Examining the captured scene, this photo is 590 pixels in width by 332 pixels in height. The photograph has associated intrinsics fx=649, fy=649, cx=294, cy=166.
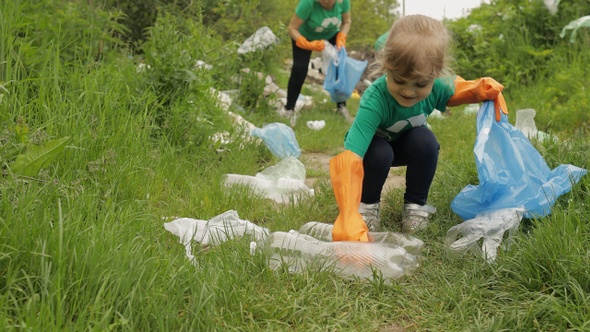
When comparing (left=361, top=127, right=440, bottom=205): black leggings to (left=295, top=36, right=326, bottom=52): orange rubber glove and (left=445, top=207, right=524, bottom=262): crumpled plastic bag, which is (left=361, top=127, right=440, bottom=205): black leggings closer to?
(left=445, top=207, right=524, bottom=262): crumpled plastic bag

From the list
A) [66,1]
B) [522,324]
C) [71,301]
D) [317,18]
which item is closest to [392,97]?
[522,324]

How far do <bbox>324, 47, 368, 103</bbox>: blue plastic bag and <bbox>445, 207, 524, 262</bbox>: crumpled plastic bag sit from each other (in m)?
3.52

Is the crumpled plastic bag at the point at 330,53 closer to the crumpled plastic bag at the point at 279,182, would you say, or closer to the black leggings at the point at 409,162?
the crumpled plastic bag at the point at 279,182

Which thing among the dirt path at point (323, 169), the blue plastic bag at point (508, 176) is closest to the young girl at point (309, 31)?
the dirt path at point (323, 169)

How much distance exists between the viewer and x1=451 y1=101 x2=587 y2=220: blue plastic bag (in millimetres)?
2654

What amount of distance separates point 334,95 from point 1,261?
4.68 meters

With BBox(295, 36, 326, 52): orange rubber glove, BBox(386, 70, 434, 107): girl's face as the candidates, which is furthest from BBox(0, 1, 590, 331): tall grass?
BBox(295, 36, 326, 52): orange rubber glove

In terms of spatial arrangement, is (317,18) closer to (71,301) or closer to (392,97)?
(392,97)

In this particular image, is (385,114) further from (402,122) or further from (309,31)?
(309,31)

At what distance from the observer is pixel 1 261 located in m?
1.76

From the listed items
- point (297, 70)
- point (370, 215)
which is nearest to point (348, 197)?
point (370, 215)

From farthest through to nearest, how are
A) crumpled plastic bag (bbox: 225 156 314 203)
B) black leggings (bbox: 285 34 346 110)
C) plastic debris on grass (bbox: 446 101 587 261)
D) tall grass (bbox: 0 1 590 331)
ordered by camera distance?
black leggings (bbox: 285 34 346 110), crumpled plastic bag (bbox: 225 156 314 203), plastic debris on grass (bbox: 446 101 587 261), tall grass (bbox: 0 1 590 331)

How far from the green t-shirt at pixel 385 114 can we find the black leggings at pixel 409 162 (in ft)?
0.19

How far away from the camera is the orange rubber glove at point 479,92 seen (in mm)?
2756
